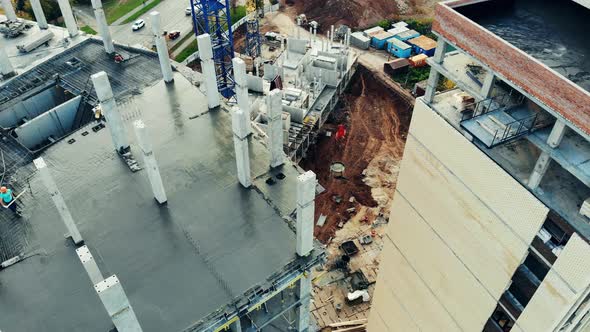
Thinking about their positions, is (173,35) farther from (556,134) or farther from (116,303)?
(556,134)

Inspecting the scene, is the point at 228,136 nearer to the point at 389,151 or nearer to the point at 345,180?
the point at 345,180

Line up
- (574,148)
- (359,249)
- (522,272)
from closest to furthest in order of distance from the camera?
1. (574,148)
2. (522,272)
3. (359,249)

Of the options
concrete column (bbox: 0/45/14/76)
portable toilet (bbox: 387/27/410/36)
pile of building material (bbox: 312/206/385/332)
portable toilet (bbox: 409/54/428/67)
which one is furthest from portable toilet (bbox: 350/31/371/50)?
concrete column (bbox: 0/45/14/76)

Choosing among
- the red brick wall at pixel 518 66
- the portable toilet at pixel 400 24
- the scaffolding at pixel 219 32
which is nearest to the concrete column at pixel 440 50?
the red brick wall at pixel 518 66

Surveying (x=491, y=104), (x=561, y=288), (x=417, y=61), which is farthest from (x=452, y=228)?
(x=417, y=61)

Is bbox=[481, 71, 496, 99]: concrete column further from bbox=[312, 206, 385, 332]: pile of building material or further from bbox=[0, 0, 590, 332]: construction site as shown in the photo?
bbox=[312, 206, 385, 332]: pile of building material

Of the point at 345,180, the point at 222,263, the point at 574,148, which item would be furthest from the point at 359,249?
the point at 574,148
